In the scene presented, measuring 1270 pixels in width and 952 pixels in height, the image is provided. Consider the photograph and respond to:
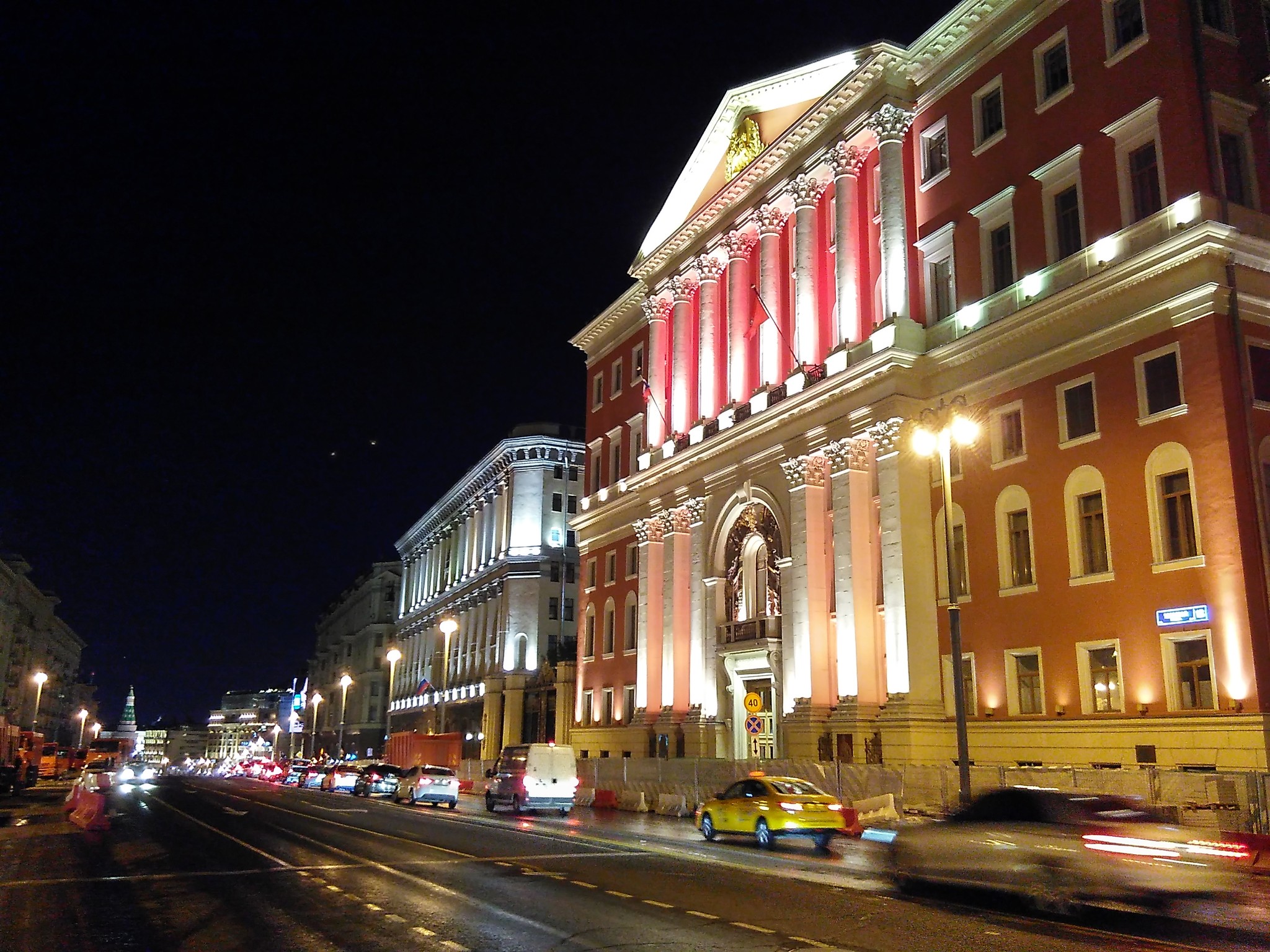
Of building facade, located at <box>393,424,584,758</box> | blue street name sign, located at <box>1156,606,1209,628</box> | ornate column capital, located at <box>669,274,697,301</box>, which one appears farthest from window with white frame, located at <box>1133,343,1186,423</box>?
building facade, located at <box>393,424,584,758</box>

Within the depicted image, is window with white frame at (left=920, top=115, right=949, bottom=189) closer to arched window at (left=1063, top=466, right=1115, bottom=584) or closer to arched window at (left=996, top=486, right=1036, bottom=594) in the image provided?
arched window at (left=996, top=486, right=1036, bottom=594)

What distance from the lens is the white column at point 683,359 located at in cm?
4744

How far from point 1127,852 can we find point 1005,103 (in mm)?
25643

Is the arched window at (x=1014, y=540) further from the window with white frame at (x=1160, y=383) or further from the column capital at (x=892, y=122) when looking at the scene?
the column capital at (x=892, y=122)

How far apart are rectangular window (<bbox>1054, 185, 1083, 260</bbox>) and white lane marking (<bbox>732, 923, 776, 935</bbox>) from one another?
74.1 feet

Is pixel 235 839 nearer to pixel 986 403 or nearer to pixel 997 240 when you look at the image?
pixel 986 403

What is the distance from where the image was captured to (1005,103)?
31797 millimetres

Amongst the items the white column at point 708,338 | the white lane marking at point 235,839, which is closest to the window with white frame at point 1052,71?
the white column at point 708,338

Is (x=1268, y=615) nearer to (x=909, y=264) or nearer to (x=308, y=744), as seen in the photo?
(x=909, y=264)

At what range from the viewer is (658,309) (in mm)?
50688

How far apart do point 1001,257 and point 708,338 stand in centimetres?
1631

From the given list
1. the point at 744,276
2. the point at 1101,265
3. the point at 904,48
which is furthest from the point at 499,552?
the point at 1101,265

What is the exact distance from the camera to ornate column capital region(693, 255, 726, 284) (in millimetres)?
46594

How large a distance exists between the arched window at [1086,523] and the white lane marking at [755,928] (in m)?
18.1
